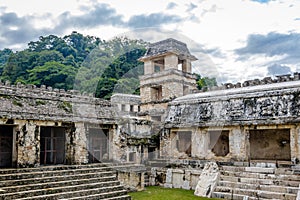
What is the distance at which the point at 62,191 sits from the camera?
10234 mm

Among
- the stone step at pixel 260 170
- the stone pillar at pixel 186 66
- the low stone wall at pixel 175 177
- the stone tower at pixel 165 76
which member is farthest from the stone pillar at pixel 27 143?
the stone pillar at pixel 186 66

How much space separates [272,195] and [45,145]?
9195 mm

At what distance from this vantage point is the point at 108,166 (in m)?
13.3

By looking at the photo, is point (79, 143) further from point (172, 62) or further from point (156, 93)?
point (156, 93)

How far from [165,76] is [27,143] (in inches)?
513

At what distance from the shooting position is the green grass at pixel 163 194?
1233 centimetres

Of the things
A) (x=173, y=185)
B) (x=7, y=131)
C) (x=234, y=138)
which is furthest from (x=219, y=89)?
(x=7, y=131)

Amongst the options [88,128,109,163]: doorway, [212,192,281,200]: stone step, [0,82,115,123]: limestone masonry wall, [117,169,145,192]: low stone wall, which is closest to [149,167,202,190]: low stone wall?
[212,192,281,200]: stone step

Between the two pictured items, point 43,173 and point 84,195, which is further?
point 43,173

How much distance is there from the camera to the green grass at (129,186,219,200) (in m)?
12.3

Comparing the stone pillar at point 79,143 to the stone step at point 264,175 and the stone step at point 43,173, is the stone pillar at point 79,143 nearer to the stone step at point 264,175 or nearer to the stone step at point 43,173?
the stone step at point 43,173

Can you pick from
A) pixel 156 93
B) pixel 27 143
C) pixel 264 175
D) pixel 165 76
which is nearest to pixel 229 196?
pixel 264 175

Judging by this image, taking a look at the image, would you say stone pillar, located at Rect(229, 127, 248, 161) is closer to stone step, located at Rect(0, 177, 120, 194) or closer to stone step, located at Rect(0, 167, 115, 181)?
stone step, located at Rect(0, 177, 120, 194)

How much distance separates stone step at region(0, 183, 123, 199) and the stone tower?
34.3ft
